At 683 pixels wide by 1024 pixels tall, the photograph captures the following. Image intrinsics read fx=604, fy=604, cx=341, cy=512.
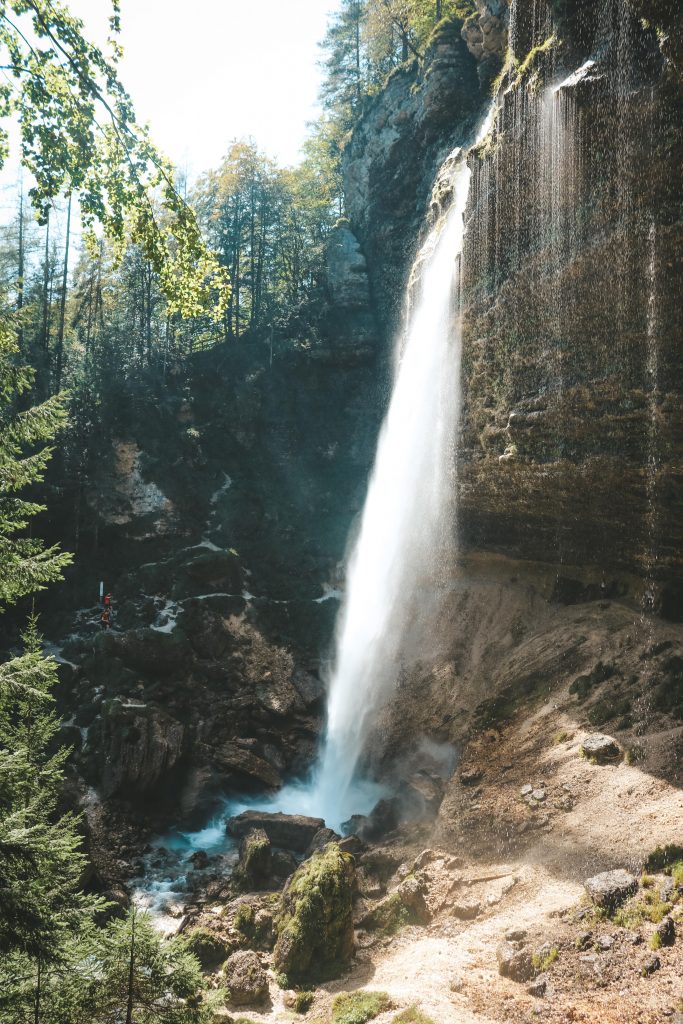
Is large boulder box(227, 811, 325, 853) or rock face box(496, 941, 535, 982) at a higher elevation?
rock face box(496, 941, 535, 982)

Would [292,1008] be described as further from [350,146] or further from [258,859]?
[350,146]

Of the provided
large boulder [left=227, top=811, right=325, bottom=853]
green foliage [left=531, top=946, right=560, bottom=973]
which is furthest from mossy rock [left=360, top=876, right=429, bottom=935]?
large boulder [left=227, top=811, right=325, bottom=853]

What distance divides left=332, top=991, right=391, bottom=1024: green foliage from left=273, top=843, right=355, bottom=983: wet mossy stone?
1.42 metres

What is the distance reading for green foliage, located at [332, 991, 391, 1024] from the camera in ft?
26.5

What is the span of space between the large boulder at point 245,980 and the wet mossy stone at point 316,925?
1.59 feet

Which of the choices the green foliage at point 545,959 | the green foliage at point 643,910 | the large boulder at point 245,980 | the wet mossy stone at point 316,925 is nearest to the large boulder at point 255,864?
the wet mossy stone at point 316,925

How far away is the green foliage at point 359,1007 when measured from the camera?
8.06m

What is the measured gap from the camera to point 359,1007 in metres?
8.35

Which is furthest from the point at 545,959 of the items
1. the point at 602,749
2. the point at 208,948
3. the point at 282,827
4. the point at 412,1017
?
the point at 282,827

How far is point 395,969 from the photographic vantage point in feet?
31.3

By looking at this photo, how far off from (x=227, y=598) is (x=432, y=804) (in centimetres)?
1238

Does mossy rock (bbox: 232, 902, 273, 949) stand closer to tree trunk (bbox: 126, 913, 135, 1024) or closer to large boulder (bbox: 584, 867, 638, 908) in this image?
large boulder (bbox: 584, 867, 638, 908)

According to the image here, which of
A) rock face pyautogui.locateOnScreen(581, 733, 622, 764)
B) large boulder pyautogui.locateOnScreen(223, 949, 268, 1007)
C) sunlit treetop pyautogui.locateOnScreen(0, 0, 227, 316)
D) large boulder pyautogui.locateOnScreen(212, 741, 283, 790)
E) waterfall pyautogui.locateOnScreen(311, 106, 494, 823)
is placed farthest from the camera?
large boulder pyautogui.locateOnScreen(212, 741, 283, 790)

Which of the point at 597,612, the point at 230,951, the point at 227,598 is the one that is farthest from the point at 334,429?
the point at 230,951
